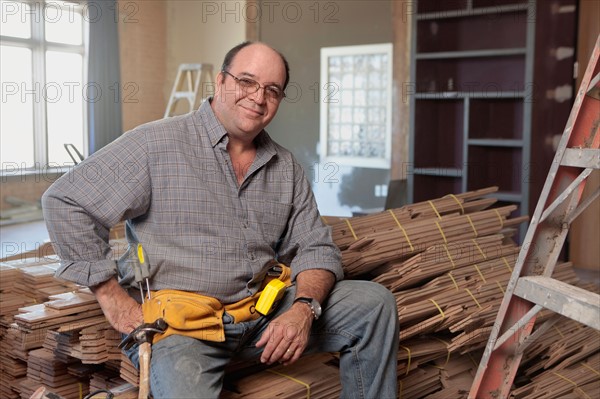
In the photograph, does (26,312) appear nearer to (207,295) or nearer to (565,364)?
(207,295)

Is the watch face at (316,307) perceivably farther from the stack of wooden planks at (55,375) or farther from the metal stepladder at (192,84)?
the metal stepladder at (192,84)

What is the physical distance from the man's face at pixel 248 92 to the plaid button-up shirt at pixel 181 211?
5 centimetres

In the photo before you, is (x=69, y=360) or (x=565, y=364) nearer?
(x=69, y=360)

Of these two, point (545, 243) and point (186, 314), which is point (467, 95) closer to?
point (545, 243)

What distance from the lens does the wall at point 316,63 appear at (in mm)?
7246

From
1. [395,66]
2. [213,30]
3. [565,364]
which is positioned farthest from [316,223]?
[213,30]

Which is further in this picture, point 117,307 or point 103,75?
point 103,75

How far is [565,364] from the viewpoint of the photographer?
9.77ft

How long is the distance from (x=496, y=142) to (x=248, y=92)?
3.06 meters

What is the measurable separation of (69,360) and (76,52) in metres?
8.09

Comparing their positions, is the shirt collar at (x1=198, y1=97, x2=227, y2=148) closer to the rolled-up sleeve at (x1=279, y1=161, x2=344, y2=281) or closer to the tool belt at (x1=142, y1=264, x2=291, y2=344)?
the rolled-up sleeve at (x1=279, y1=161, x2=344, y2=281)

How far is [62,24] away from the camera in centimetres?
962

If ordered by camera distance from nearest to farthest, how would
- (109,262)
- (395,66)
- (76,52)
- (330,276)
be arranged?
(109,262) → (330,276) → (395,66) → (76,52)

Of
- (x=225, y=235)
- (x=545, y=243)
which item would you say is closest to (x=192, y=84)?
(x=225, y=235)
